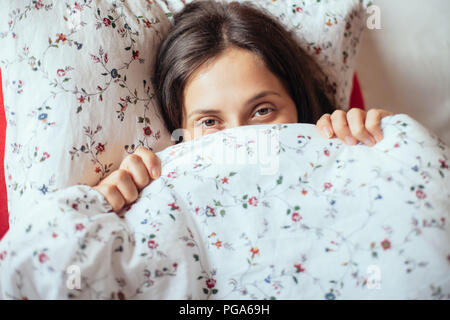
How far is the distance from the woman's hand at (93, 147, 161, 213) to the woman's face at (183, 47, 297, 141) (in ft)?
0.58

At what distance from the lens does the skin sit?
0.72 meters

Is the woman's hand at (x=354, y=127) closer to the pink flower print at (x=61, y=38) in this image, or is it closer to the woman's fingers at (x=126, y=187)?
the woman's fingers at (x=126, y=187)

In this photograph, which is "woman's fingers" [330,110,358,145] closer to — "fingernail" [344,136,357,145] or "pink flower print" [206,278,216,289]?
"fingernail" [344,136,357,145]

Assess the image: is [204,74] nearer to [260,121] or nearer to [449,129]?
[260,121]

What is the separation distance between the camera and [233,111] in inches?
33.5

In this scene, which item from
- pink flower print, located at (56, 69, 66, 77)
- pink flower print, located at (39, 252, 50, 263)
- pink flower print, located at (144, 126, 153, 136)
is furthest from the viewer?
pink flower print, located at (144, 126, 153, 136)

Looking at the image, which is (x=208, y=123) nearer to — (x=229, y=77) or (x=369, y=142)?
(x=229, y=77)

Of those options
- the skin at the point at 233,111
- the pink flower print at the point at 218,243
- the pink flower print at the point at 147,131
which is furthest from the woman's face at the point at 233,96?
the pink flower print at the point at 218,243

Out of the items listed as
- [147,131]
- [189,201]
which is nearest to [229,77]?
[147,131]

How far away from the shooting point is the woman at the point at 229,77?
845 mm

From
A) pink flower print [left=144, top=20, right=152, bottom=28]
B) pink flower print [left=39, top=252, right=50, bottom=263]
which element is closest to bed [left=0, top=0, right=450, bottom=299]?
pink flower print [left=39, top=252, right=50, bottom=263]

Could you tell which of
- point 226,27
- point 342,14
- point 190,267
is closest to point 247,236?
point 190,267

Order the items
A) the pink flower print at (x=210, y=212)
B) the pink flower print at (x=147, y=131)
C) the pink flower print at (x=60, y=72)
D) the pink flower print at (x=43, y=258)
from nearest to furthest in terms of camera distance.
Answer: the pink flower print at (x=43, y=258) < the pink flower print at (x=210, y=212) < the pink flower print at (x=60, y=72) < the pink flower print at (x=147, y=131)

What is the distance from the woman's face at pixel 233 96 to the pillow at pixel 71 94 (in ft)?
0.34
